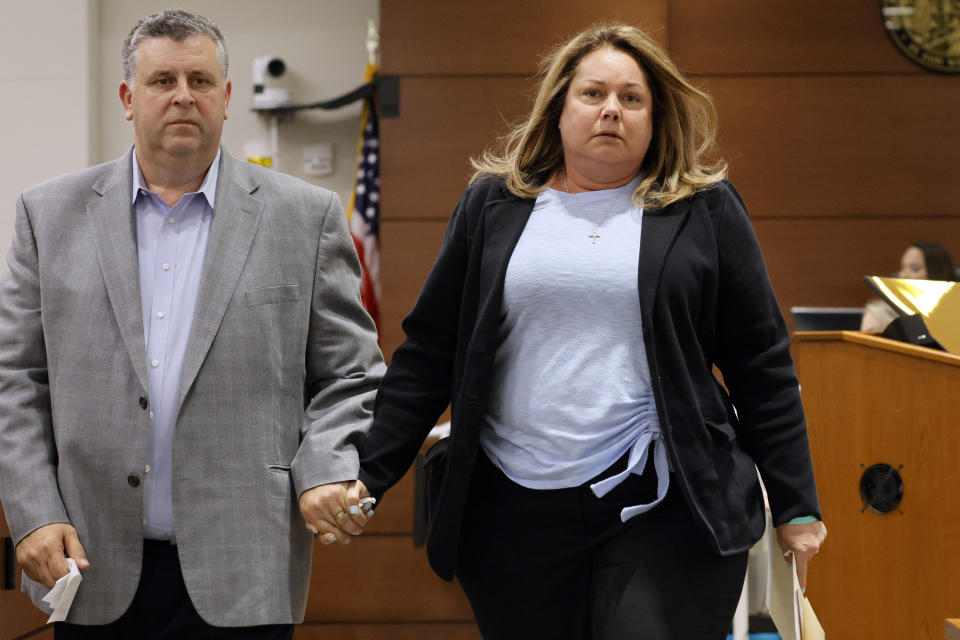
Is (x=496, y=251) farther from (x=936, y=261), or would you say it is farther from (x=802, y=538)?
(x=936, y=261)

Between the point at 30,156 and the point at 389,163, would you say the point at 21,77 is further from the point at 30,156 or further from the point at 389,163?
the point at 389,163

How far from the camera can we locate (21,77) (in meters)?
6.37

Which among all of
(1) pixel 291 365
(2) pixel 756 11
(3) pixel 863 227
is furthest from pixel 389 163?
(1) pixel 291 365

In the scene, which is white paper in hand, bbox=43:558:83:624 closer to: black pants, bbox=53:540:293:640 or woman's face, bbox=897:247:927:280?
black pants, bbox=53:540:293:640

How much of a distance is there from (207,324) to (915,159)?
5.12m

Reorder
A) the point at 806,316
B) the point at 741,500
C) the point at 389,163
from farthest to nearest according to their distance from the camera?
the point at 389,163 < the point at 806,316 < the point at 741,500

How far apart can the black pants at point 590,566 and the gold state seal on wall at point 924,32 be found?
196 inches

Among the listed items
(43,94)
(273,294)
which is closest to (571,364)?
(273,294)

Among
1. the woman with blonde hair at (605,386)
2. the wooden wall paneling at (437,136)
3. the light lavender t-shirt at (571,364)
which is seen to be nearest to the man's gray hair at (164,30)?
the woman with blonde hair at (605,386)

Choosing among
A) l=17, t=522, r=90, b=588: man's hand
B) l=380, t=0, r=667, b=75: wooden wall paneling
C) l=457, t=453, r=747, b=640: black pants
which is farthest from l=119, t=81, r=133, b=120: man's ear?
l=380, t=0, r=667, b=75: wooden wall paneling

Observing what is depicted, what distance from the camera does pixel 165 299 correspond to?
1.91 m

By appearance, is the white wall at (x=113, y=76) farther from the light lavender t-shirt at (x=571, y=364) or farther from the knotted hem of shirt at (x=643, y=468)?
the knotted hem of shirt at (x=643, y=468)

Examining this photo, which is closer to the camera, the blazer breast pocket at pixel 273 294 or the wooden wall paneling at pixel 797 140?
the blazer breast pocket at pixel 273 294

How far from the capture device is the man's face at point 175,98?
1.94 m
